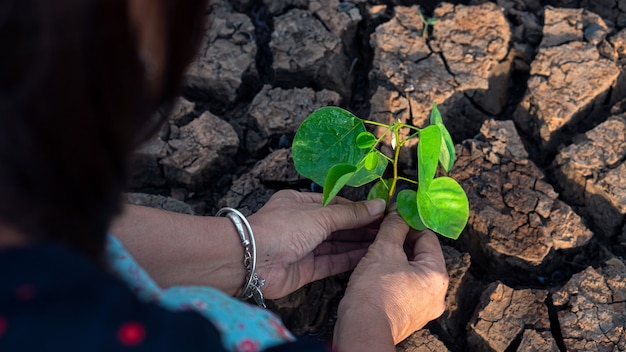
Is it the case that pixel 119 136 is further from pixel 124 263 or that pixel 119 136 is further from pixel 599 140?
pixel 599 140

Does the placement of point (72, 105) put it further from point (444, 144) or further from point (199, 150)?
point (199, 150)

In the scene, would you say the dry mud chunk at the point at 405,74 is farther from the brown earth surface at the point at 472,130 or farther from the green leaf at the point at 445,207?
the green leaf at the point at 445,207

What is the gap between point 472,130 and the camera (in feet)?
6.58

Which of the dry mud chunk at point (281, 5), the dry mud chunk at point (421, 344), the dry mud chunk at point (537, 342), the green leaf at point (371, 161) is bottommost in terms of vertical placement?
the dry mud chunk at point (421, 344)

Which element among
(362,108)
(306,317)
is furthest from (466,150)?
(306,317)

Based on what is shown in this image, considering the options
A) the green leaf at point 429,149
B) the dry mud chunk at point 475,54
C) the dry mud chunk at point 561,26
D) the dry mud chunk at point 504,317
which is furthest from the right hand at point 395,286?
the dry mud chunk at point 561,26

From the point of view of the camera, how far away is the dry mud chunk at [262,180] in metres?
1.90

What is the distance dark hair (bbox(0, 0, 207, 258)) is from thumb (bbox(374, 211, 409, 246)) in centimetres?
100

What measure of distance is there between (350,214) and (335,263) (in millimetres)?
144

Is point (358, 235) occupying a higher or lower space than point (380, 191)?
lower

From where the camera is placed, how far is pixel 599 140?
6.20 feet

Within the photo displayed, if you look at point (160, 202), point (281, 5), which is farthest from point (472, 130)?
point (160, 202)

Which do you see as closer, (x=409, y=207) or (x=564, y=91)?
(x=409, y=207)

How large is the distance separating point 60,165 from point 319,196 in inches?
44.2
